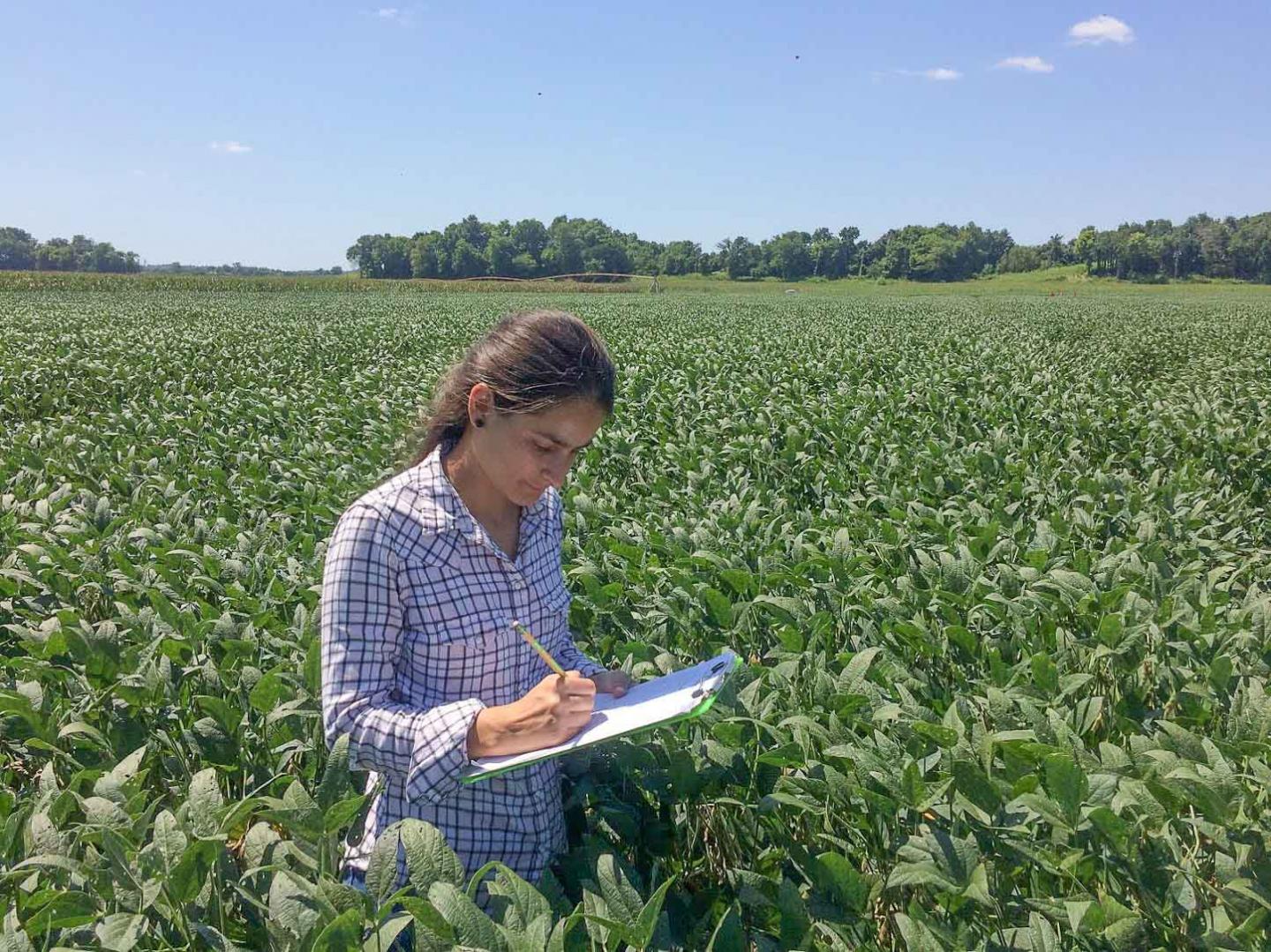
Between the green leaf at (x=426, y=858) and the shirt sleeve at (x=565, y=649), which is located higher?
the shirt sleeve at (x=565, y=649)

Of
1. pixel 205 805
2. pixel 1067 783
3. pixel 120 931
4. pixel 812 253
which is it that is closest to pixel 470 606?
pixel 205 805

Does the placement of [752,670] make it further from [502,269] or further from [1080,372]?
[502,269]

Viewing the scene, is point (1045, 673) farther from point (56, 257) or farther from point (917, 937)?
point (56, 257)

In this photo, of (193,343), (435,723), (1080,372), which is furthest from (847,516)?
(193,343)

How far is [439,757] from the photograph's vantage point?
1.70m

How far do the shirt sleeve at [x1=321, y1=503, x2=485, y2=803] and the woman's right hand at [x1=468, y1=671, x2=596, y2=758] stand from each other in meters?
0.04

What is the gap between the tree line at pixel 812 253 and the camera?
105 metres

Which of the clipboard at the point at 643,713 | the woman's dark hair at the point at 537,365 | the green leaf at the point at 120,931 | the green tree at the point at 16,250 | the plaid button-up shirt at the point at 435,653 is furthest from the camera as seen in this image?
the green tree at the point at 16,250

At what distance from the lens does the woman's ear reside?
1909 mm

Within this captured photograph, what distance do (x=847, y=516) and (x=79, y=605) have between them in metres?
3.84

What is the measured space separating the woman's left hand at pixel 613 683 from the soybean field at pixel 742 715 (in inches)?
8.4

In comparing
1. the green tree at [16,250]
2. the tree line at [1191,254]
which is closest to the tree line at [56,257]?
the green tree at [16,250]

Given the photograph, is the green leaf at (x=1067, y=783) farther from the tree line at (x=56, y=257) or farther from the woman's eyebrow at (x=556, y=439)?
the tree line at (x=56, y=257)

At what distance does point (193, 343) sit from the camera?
54.3 feet
